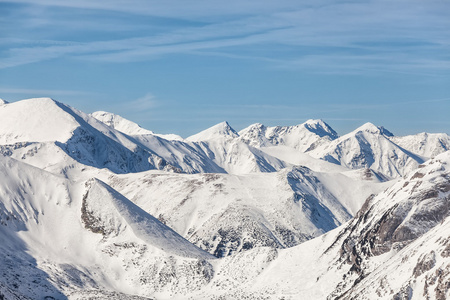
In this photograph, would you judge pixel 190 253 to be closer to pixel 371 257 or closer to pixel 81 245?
pixel 81 245

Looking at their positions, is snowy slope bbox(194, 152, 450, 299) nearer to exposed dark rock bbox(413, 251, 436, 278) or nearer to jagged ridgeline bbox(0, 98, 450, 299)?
exposed dark rock bbox(413, 251, 436, 278)

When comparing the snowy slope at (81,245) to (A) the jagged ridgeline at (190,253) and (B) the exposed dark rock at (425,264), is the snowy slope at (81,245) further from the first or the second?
(B) the exposed dark rock at (425,264)

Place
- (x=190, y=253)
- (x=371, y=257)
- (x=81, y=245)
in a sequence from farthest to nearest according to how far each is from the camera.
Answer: (x=81, y=245) → (x=190, y=253) → (x=371, y=257)

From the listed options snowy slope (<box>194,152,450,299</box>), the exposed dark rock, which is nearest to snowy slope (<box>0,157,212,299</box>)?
snowy slope (<box>194,152,450,299</box>)

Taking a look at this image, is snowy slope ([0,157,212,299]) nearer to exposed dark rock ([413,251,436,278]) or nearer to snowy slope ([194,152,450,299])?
snowy slope ([194,152,450,299])

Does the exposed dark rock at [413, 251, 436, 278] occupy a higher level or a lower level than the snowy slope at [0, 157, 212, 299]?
higher

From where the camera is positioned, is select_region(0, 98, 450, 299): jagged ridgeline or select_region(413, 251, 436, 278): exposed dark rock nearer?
select_region(413, 251, 436, 278): exposed dark rock

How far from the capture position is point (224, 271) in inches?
5330

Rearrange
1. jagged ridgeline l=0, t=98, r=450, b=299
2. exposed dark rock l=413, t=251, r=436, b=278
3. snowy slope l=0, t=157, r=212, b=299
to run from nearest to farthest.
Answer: exposed dark rock l=413, t=251, r=436, b=278 → jagged ridgeline l=0, t=98, r=450, b=299 → snowy slope l=0, t=157, r=212, b=299

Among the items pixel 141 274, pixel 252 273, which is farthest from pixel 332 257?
pixel 141 274

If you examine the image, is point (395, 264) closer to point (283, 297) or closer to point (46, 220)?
point (283, 297)

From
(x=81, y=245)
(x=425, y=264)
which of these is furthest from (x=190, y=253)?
(x=425, y=264)

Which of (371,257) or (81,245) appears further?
(81,245)

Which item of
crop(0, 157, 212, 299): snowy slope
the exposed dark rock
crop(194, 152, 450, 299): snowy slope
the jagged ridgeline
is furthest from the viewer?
crop(0, 157, 212, 299): snowy slope
